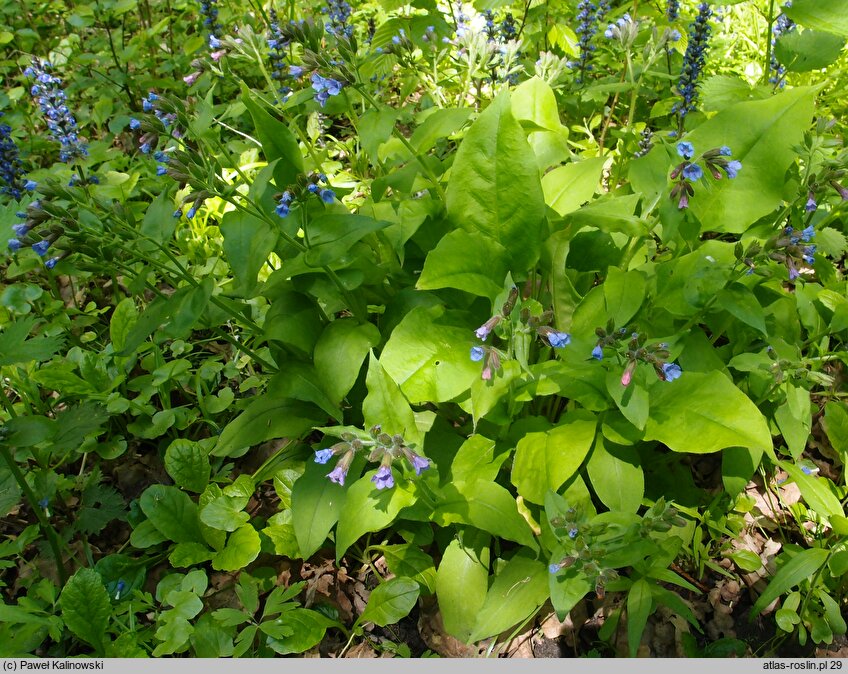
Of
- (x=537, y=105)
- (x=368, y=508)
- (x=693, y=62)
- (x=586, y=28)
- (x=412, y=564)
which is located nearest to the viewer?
(x=368, y=508)

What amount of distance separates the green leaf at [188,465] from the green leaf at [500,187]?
56.6 inches

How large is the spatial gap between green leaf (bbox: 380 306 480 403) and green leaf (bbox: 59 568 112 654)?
1.29 meters

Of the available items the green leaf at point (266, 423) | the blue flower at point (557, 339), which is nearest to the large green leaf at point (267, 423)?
the green leaf at point (266, 423)

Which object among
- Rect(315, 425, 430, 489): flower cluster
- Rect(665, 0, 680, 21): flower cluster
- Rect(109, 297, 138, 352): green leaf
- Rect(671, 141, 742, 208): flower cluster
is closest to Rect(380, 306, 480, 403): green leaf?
Rect(315, 425, 430, 489): flower cluster

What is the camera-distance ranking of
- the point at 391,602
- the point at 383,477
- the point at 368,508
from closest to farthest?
1. the point at 383,477
2. the point at 368,508
3. the point at 391,602

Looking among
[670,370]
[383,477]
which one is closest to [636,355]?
[670,370]

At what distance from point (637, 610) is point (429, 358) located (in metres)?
1.05

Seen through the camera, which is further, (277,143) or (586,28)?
(586,28)

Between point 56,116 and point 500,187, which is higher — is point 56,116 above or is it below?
above

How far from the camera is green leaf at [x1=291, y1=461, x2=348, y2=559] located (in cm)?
232

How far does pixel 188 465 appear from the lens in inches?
108

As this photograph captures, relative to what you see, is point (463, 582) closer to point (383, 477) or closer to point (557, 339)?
point (383, 477)

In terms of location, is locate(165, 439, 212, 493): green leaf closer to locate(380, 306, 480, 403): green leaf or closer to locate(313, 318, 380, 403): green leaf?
locate(313, 318, 380, 403): green leaf

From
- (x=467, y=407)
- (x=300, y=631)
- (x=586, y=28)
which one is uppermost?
(x=586, y=28)
